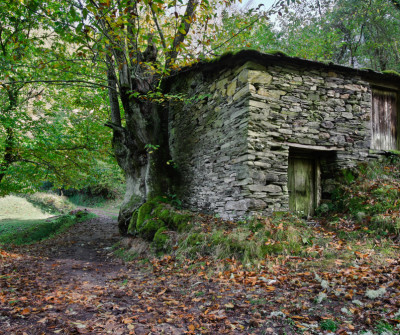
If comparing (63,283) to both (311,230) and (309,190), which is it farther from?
(309,190)

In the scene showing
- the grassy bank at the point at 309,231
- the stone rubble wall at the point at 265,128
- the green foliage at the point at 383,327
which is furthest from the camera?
the stone rubble wall at the point at 265,128

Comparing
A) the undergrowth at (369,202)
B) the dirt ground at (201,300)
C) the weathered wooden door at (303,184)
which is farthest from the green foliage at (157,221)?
the undergrowth at (369,202)

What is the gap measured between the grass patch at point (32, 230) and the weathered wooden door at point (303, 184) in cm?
979

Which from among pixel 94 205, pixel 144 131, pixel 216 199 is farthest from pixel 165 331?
pixel 94 205

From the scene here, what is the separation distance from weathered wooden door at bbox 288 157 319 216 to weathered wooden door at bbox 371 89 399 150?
6.54 ft

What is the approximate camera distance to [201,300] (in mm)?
3301

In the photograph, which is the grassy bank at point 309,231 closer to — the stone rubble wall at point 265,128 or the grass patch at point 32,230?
the stone rubble wall at point 265,128

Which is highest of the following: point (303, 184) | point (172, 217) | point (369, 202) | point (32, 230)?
point (303, 184)

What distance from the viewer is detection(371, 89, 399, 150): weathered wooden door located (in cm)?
712

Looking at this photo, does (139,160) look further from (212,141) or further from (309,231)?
(309,231)

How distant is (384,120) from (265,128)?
429 centimetres

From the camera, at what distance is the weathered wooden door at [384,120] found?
7121mm

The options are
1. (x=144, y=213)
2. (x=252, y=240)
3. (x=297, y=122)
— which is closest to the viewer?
(x=252, y=240)

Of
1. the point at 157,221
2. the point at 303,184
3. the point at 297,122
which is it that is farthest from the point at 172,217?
the point at 297,122
